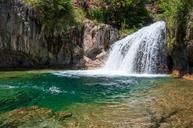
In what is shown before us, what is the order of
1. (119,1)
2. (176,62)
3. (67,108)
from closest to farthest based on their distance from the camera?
1. (67,108)
2. (176,62)
3. (119,1)

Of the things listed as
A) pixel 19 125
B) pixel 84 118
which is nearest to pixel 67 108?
pixel 84 118

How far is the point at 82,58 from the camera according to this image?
1369 inches

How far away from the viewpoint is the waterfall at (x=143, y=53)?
29641 mm

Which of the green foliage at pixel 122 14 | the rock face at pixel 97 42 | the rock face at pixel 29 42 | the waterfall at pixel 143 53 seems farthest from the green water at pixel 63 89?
the green foliage at pixel 122 14

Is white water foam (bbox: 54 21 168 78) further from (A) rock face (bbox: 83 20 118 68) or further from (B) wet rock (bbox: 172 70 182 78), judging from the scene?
(A) rock face (bbox: 83 20 118 68)

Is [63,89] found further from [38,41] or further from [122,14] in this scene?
[122,14]

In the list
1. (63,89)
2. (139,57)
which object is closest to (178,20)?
(139,57)

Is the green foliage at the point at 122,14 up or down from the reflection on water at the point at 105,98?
up

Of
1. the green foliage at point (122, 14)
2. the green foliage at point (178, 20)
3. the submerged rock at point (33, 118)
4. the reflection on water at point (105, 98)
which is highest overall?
the green foliage at point (122, 14)

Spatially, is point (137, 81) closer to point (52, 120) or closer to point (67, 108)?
point (67, 108)

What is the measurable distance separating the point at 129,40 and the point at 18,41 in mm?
9743

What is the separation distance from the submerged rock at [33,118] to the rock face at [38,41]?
1808 centimetres

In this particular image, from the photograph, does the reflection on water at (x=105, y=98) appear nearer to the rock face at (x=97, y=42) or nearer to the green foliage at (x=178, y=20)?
the green foliage at (x=178, y=20)

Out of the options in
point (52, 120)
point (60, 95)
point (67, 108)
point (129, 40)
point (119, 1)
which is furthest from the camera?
point (119, 1)
